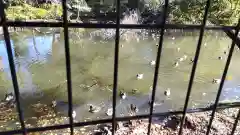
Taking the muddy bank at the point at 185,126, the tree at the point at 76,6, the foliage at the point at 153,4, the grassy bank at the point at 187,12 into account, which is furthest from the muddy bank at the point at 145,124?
the foliage at the point at 153,4

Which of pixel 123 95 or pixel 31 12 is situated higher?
pixel 31 12

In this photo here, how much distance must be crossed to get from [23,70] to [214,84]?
3909mm

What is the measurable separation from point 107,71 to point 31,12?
2.62 meters

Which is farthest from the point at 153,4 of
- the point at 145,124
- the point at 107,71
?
the point at 145,124

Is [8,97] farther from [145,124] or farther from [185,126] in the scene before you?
[185,126]

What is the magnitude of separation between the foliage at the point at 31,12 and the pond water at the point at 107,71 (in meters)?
0.64

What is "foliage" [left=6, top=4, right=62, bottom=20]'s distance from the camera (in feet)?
21.4

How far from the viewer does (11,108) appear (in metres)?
4.45

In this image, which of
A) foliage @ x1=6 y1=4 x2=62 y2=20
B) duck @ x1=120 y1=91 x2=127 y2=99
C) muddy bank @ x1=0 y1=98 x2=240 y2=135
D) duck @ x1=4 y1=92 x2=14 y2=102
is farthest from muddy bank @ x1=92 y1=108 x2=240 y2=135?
foliage @ x1=6 y1=4 x2=62 y2=20

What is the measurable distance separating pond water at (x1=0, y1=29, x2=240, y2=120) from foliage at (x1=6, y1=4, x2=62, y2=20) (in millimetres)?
636

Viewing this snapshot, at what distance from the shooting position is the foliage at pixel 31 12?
6.52m

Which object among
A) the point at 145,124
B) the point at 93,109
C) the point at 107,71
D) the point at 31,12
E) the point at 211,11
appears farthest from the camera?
the point at 31,12

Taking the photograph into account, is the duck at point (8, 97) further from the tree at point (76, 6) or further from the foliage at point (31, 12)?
the tree at point (76, 6)

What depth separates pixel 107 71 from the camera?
5.86 m
